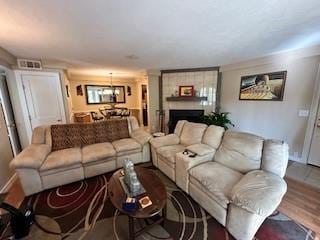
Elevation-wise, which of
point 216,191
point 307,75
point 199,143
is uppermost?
point 307,75

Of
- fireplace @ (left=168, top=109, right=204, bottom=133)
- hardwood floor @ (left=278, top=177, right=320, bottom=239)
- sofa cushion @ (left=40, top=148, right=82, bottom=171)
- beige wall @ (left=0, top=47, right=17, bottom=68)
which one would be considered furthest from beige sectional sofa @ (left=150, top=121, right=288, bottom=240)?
beige wall @ (left=0, top=47, right=17, bottom=68)

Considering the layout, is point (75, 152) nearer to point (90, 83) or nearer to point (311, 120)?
point (311, 120)

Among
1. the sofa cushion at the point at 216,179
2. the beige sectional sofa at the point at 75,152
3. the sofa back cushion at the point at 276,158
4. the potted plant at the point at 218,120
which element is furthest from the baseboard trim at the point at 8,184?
the potted plant at the point at 218,120

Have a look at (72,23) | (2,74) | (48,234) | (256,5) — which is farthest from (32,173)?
(256,5)

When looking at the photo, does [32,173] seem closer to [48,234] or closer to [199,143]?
[48,234]

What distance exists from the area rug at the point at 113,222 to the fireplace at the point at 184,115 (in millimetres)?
3091

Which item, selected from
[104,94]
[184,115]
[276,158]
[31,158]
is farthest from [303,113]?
[104,94]

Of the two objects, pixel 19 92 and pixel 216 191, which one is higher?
pixel 19 92

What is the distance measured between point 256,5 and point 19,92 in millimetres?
4817

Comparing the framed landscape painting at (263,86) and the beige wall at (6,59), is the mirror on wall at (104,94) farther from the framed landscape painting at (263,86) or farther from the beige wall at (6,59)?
the framed landscape painting at (263,86)

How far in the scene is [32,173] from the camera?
2.17 metres

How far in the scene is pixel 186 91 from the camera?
494cm

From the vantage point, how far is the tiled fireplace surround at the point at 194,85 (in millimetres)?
4762

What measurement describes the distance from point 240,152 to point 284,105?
228 cm
